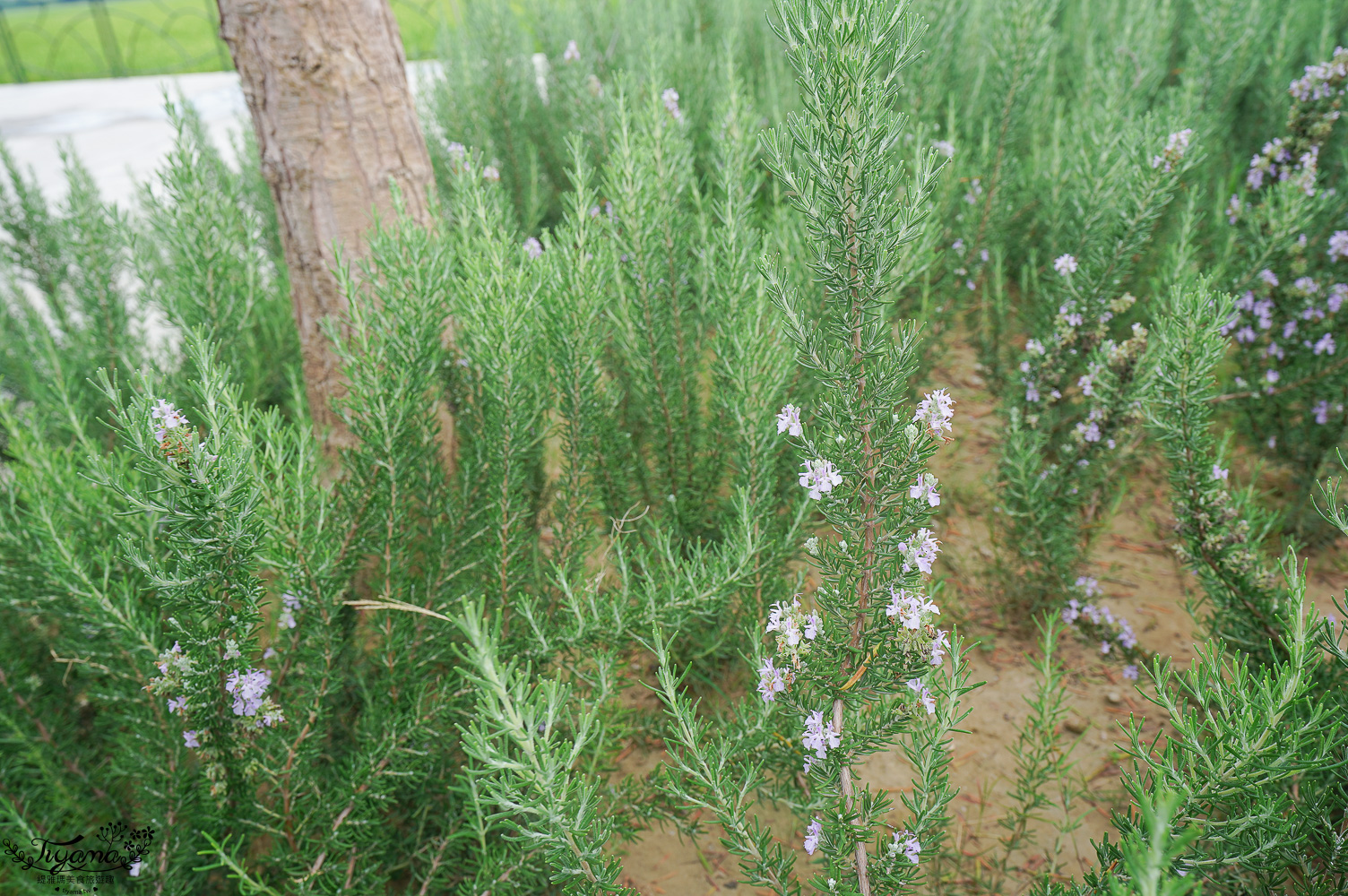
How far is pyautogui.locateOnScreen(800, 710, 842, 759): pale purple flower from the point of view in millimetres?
1169

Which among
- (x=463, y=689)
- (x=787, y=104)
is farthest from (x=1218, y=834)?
(x=787, y=104)

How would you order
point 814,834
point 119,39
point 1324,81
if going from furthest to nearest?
point 119,39
point 1324,81
point 814,834

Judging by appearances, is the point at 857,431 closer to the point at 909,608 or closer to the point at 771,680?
the point at 909,608

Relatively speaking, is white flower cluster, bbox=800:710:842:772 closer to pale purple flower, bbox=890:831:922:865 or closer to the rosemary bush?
the rosemary bush

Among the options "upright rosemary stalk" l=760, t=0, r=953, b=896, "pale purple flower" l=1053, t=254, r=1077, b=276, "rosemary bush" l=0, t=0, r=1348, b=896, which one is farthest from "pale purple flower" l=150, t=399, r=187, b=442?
"pale purple flower" l=1053, t=254, r=1077, b=276

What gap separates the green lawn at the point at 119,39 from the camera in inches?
512

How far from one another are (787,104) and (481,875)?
9.98 feet

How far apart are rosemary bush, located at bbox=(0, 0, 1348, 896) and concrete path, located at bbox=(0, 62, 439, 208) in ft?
21.2

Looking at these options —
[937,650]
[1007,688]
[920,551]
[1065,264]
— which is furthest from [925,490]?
[1065,264]

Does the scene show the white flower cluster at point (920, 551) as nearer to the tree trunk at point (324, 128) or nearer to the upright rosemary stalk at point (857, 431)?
the upright rosemary stalk at point (857, 431)

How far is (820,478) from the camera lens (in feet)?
3.63

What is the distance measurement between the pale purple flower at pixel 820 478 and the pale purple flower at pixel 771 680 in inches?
11.8

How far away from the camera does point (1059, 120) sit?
2607 millimetres

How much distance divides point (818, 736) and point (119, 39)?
2012cm
